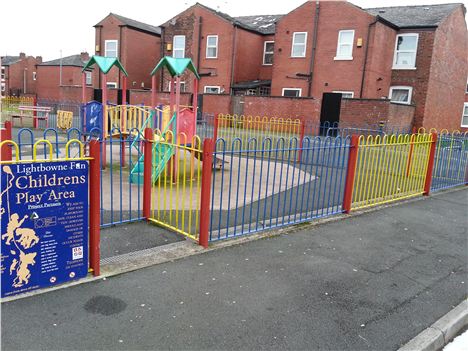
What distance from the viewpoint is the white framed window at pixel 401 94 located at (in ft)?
80.7

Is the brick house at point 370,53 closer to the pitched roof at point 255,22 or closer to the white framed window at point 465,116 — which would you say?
the pitched roof at point 255,22

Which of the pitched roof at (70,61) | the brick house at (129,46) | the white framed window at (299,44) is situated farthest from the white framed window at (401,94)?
the pitched roof at (70,61)

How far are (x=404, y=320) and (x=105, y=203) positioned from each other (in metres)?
5.16

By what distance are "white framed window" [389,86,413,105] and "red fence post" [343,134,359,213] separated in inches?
769

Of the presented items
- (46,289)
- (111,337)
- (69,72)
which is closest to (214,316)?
(111,337)

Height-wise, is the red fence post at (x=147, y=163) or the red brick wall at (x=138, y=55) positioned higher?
the red brick wall at (x=138, y=55)

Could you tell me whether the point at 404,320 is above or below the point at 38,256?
below

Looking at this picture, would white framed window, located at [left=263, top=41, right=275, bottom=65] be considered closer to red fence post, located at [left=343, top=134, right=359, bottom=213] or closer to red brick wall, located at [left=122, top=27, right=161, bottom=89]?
red brick wall, located at [left=122, top=27, right=161, bottom=89]

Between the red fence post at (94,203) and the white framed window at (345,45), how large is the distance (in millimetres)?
22120

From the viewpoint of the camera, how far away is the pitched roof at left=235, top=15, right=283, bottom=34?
98.0 ft

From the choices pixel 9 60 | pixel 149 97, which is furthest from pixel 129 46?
pixel 9 60

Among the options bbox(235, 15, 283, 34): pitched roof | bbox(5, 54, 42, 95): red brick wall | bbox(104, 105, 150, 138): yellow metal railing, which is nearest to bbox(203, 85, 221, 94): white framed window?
bbox(235, 15, 283, 34): pitched roof

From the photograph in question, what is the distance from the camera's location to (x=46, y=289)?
3865 mm

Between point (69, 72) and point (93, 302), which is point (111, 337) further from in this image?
point (69, 72)
